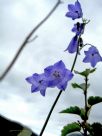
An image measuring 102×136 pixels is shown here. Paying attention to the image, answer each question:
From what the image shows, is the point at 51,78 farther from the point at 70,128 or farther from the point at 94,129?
the point at 70,128

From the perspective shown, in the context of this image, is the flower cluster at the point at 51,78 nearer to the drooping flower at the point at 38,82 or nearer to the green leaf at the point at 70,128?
the drooping flower at the point at 38,82

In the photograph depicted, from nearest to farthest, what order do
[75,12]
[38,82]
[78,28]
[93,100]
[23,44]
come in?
[23,44] → [38,82] → [78,28] → [75,12] → [93,100]

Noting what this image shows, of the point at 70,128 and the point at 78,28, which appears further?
the point at 70,128

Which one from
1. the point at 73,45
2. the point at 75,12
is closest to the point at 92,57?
the point at 73,45

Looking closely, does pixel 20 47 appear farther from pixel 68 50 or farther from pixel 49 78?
pixel 68 50

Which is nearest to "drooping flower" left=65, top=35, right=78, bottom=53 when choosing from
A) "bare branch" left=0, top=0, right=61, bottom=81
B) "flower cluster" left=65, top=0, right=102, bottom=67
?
"flower cluster" left=65, top=0, right=102, bottom=67

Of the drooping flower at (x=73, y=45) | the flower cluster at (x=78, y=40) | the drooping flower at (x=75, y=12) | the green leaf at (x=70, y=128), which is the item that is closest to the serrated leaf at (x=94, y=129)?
the green leaf at (x=70, y=128)
